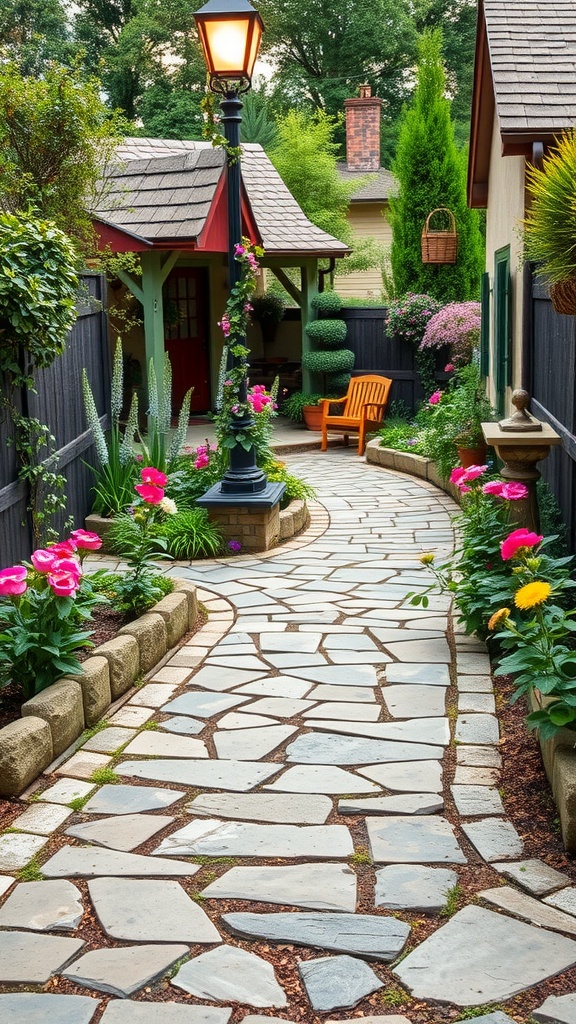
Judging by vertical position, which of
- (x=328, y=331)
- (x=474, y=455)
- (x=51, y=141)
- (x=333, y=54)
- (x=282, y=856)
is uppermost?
(x=333, y=54)

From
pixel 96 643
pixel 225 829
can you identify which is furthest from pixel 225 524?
pixel 225 829

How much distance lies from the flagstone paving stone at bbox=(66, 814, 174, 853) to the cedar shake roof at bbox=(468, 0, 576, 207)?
16.6 ft

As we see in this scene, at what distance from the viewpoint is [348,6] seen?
1380 inches

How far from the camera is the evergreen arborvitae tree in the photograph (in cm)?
1571

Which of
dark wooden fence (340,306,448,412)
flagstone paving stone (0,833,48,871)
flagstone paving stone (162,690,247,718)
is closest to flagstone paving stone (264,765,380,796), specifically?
flagstone paving stone (162,690,247,718)

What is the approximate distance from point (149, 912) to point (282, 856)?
1.75 ft

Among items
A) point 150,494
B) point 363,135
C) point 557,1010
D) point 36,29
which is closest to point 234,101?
point 150,494

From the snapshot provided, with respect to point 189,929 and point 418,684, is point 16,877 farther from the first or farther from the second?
point 418,684

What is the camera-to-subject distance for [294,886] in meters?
3.33

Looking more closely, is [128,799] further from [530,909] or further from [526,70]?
[526,70]

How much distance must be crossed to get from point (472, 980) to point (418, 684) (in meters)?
2.48

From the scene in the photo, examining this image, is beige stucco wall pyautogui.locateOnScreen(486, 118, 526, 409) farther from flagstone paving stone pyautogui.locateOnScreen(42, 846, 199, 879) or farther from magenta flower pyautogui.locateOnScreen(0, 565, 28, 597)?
flagstone paving stone pyautogui.locateOnScreen(42, 846, 199, 879)

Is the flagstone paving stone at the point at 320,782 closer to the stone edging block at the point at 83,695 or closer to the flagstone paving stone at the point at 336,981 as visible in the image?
the stone edging block at the point at 83,695

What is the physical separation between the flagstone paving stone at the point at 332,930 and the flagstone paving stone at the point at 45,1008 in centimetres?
51
